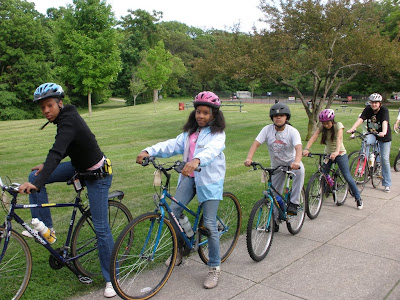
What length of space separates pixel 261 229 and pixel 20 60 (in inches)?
1855

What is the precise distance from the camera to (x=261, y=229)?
4.54m

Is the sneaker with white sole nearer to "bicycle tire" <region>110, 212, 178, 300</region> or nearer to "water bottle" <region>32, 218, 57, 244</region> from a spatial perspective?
"bicycle tire" <region>110, 212, 178, 300</region>

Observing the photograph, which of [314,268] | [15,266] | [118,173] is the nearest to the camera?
[15,266]

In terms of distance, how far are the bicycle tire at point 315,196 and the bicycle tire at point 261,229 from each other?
149cm

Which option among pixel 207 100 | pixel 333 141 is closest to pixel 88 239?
pixel 207 100

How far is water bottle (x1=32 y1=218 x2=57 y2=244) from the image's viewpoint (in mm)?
3363

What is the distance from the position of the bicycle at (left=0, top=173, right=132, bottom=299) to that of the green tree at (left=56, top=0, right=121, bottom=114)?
2365cm

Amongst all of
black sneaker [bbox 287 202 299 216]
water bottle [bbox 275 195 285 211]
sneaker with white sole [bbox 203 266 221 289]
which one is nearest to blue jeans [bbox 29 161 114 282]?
sneaker with white sole [bbox 203 266 221 289]

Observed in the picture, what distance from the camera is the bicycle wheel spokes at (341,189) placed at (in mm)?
6790

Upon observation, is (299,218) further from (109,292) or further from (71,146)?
(71,146)

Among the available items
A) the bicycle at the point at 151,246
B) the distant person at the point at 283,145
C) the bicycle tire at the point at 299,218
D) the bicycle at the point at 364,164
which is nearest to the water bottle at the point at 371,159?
the bicycle at the point at 364,164

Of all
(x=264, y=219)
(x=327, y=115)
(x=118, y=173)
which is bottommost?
(x=118, y=173)

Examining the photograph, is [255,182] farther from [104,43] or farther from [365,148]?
[104,43]

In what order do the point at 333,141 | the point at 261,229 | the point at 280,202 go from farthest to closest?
1. the point at 333,141
2. the point at 280,202
3. the point at 261,229
